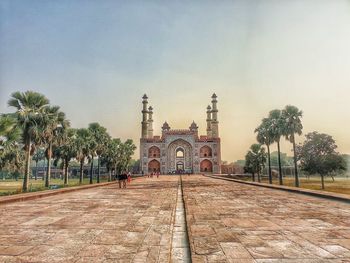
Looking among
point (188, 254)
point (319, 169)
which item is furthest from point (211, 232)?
point (319, 169)

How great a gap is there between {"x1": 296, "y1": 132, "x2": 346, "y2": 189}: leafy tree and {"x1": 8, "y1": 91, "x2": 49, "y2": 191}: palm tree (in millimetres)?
36473

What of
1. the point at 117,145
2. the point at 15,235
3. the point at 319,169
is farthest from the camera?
the point at 117,145

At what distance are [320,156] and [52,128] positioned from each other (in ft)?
122

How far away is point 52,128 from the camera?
2194 cm

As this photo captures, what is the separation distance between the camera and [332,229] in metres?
5.21

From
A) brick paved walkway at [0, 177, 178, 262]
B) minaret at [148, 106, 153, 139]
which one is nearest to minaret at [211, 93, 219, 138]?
minaret at [148, 106, 153, 139]

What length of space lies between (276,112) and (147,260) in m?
30.6

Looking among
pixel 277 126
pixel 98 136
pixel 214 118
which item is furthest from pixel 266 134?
pixel 214 118

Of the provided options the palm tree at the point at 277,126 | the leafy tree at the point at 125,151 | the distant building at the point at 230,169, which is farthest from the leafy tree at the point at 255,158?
the distant building at the point at 230,169

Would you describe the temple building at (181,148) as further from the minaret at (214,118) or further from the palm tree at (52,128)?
the palm tree at (52,128)

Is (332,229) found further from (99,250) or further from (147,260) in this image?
(99,250)

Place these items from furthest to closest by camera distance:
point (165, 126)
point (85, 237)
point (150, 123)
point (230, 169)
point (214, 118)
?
point (150, 123) < point (230, 169) < point (165, 126) < point (214, 118) < point (85, 237)

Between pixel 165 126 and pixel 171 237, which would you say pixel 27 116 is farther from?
pixel 165 126

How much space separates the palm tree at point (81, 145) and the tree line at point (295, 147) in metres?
22.0
